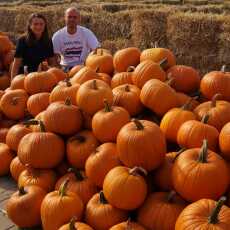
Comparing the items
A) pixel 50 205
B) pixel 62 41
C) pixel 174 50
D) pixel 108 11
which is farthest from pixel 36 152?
pixel 108 11

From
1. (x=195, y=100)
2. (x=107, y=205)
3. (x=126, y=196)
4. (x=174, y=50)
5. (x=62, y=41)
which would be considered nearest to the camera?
(x=126, y=196)

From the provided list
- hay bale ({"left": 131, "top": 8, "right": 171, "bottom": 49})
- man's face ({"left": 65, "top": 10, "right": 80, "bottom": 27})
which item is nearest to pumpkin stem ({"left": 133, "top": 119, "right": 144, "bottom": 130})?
man's face ({"left": 65, "top": 10, "right": 80, "bottom": 27})

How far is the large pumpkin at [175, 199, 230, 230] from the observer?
2213 millimetres

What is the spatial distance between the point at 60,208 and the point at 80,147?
634 millimetres

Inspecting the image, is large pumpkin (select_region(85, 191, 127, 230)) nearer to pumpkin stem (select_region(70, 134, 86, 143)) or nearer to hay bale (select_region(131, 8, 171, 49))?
pumpkin stem (select_region(70, 134, 86, 143))

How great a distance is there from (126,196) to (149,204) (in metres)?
0.19

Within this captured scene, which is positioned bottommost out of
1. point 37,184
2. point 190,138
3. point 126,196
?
point 37,184

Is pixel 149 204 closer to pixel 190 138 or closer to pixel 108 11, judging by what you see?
pixel 190 138

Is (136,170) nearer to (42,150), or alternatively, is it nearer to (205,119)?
(205,119)

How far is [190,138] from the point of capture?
2.93 metres

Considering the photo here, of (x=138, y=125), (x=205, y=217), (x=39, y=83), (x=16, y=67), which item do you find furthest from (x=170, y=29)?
(x=205, y=217)

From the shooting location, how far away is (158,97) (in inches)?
131

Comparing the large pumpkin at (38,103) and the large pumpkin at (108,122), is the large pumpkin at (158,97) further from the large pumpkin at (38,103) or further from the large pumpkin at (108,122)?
the large pumpkin at (38,103)

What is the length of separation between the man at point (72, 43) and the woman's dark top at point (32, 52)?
1.23 feet
